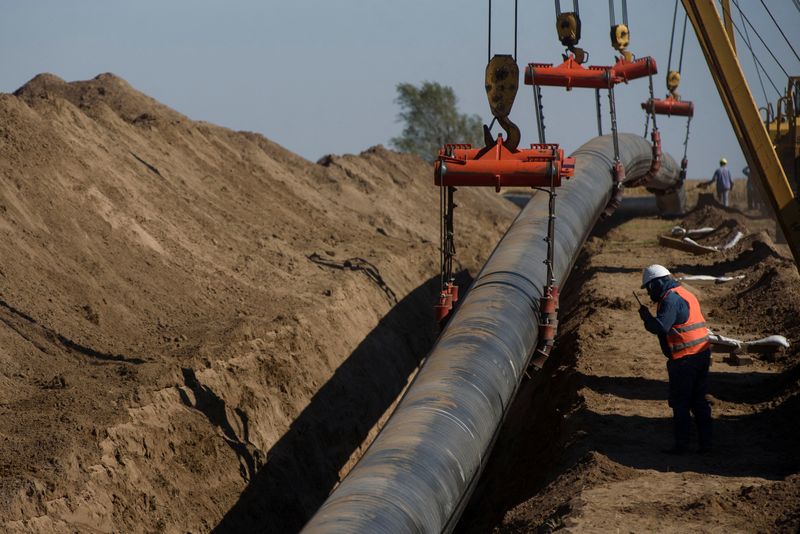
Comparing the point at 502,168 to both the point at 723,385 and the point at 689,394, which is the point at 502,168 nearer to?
the point at 689,394

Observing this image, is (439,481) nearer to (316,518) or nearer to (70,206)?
(316,518)

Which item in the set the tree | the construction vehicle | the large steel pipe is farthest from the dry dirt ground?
the tree

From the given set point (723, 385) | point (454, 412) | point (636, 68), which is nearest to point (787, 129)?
point (636, 68)

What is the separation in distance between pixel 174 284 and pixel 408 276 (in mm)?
7319

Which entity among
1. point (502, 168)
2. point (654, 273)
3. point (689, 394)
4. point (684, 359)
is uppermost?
point (502, 168)

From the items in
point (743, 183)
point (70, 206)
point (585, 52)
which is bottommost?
point (743, 183)

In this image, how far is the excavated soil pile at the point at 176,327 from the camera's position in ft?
36.6

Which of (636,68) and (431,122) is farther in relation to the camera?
(431,122)

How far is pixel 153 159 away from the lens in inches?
910

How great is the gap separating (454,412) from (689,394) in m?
2.45

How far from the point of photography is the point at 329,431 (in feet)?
49.5

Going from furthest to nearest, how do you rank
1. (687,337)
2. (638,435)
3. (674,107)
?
(674,107), (638,435), (687,337)

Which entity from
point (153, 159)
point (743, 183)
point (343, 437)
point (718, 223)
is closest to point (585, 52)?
point (343, 437)

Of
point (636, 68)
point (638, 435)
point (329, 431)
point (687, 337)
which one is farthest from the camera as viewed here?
point (636, 68)
